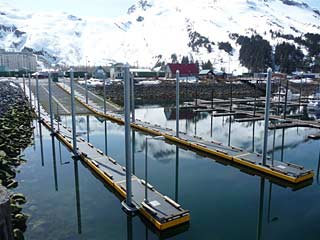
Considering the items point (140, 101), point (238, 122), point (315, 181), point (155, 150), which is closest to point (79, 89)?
point (140, 101)

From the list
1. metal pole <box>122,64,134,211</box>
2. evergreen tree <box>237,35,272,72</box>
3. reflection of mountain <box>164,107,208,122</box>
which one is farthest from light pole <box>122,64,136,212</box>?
evergreen tree <box>237,35,272,72</box>

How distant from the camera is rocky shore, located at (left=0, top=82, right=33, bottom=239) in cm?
1182

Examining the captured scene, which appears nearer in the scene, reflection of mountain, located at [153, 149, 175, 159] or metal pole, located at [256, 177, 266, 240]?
metal pole, located at [256, 177, 266, 240]

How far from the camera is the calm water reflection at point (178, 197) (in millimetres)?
11703

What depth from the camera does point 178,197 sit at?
566 inches

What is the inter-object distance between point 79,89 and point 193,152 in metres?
36.2

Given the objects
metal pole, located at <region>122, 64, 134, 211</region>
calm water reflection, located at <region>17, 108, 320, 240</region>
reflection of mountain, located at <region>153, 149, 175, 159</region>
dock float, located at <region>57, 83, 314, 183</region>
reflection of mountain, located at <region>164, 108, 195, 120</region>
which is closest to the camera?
metal pole, located at <region>122, 64, 134, 211</region>

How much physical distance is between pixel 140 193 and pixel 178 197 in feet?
6.58

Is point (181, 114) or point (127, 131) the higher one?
point (127, 131)

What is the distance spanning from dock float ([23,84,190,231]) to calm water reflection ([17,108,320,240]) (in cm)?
39

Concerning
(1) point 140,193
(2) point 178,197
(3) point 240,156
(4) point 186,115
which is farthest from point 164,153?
(4) point 186,115

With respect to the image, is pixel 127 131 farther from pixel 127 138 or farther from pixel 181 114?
pixel 181 114

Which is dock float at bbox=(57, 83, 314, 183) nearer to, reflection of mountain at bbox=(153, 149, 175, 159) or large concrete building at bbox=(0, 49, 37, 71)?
reflection of mountain at bbox=(153, 149, 175, 159)

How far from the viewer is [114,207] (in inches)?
523
